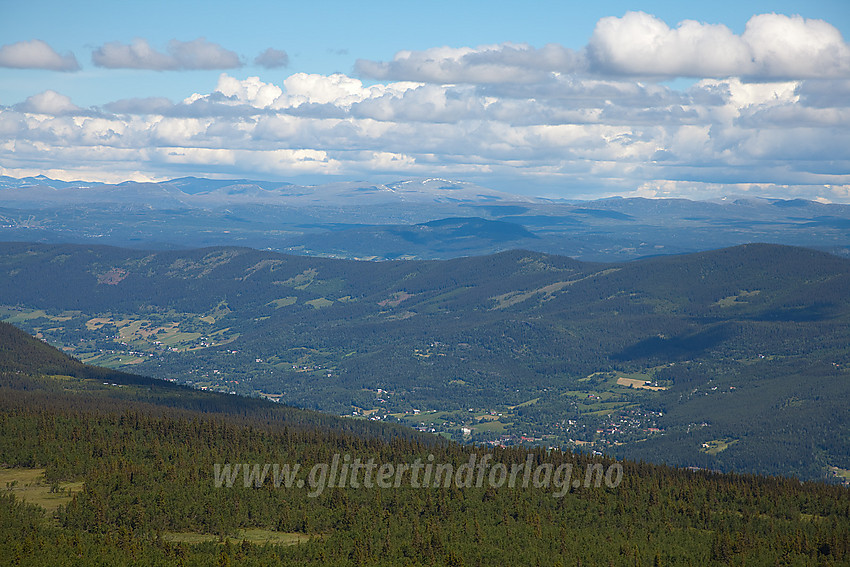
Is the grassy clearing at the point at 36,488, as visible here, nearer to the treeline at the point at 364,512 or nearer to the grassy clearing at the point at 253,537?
the treeline at the point at 364,512

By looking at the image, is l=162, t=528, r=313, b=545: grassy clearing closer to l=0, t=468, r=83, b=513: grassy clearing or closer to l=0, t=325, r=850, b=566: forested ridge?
l=0, t=325, r=850, b=566: forested ridge

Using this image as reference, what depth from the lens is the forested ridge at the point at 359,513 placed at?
122250mm

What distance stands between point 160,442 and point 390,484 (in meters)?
45.1

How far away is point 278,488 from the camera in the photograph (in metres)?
150

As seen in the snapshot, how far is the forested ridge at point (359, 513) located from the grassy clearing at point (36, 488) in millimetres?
1980

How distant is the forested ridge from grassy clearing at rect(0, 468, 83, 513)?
1.98m

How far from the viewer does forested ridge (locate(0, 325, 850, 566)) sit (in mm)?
122250

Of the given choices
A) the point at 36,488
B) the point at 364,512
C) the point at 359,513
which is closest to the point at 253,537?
the point at 359,513

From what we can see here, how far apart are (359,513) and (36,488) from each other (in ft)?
157

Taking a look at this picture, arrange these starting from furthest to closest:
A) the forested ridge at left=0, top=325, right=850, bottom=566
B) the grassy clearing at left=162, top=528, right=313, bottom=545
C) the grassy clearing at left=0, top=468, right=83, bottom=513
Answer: the grassy clearing at left=0, top=468, right=83, bottom=513 < the grassy clearing at left=162, top=528, right=313, bottom=545 < the forested ridge at left=0, top=325, right=850, bottom=566

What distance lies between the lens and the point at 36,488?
458 ft

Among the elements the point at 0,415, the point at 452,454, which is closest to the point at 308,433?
the point at 452,454

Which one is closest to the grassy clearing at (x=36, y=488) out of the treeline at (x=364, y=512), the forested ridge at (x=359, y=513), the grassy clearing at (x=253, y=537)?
the forested ridge at (x=359, y=513)

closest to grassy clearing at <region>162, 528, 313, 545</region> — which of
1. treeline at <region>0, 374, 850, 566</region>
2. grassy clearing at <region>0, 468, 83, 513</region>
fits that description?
treeline at <region>0, 374, 850, 566</region>
